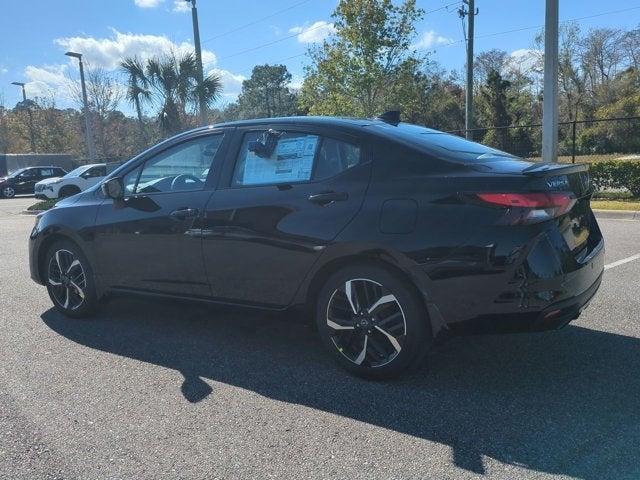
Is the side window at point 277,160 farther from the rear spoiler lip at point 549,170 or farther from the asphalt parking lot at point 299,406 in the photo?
the rear spoiler lip at point 549,170

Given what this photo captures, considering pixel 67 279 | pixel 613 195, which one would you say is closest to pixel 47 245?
pixel 67 279

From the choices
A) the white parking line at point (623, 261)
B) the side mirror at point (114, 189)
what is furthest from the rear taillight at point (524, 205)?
the white parking line at point (623, 261)

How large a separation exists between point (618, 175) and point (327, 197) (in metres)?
11.5

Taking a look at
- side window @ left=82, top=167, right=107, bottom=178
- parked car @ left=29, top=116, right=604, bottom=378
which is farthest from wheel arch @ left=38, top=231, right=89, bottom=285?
side window @ left=82, top=167, right=107, bottom=178

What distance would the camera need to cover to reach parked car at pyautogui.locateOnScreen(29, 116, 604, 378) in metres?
3.21

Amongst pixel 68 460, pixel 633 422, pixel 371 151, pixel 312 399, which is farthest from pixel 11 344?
pixel 633 422

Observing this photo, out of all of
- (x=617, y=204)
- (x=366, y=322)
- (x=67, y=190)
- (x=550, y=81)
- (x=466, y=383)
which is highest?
(x=550, y=81)

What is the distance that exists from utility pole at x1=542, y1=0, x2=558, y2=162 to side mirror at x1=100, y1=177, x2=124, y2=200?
30.6 feet

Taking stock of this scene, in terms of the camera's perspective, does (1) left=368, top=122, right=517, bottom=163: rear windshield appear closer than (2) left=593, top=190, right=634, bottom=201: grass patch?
Yes

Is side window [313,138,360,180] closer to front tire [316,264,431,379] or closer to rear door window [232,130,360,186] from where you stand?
rear door window [232,130,360,186]

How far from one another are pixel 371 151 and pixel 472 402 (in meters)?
1.66

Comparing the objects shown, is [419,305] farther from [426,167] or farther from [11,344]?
[11,344]

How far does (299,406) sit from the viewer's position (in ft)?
11.1

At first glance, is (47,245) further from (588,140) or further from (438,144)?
(588,140)
